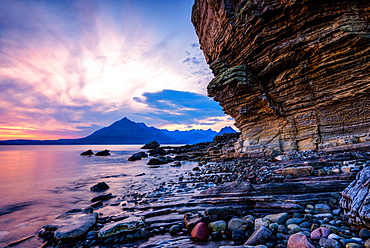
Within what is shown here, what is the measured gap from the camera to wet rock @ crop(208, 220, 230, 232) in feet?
15.1

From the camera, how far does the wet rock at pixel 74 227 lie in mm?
5168

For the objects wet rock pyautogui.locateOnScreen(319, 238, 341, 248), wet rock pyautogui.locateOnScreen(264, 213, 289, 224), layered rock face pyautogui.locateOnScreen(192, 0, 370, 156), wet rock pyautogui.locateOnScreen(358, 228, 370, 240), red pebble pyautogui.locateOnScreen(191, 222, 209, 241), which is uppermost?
layered rock face pyautogui.locateOnScreen(192, 0, 370, 156)

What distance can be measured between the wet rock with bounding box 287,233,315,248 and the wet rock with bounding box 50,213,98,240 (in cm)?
530

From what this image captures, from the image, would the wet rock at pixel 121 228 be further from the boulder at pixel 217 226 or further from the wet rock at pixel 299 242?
the wet rock at pixel 299 242

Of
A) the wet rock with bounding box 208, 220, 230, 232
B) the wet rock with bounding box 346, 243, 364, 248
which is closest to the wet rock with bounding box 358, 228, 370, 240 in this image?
the wet rock with bounding box 346, 243, 364, 248

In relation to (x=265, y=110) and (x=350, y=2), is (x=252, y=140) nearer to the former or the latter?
(x=265, y=110)

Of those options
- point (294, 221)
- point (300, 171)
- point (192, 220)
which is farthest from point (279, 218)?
point (300, 171)

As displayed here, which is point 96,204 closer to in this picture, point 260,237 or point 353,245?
point 260,237

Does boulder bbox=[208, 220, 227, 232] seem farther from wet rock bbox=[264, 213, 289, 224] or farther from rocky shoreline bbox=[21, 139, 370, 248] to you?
wet rock bbox=[264, 213, 289, 224]

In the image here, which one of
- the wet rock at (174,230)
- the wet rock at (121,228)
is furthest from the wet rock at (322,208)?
the wet rock at (121,228)

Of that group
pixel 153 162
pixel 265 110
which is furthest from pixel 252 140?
pixel 153 162

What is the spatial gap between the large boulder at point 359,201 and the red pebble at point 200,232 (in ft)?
9.72

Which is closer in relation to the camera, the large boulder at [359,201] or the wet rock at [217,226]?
the large boulder at [359,201]

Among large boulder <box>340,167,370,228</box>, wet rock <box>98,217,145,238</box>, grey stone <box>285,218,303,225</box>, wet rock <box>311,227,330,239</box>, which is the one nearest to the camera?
large boulder <box>340,167,370,228</box>
